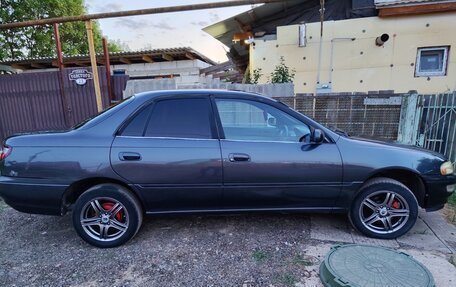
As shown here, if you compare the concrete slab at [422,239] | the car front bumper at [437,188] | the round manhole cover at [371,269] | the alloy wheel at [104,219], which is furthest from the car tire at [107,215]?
the car front bumper at [437,188]

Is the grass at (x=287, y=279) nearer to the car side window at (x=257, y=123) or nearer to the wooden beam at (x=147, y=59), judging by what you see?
the car side window at (x=257, y=123)

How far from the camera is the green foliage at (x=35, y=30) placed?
12.3 m

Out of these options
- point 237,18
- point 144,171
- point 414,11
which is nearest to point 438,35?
point 414,11

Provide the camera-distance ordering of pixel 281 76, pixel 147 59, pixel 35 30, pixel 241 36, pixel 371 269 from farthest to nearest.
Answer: pixel 35 30
pixel 147 59
pixel 241 36
pixel 281 76
pixel 371 269

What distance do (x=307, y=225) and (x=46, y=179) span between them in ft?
9.47

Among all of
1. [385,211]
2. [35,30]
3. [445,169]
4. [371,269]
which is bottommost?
[371,269]

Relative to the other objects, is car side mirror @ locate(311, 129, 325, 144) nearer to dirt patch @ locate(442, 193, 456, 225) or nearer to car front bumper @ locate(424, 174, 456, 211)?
car front bumper @ locate(424, 174, 456, 211)

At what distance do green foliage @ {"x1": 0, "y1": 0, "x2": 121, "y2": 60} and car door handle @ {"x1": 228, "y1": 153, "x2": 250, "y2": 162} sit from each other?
48.7 feet

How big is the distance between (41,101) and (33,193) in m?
4.87

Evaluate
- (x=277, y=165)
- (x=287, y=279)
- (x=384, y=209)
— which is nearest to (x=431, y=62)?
(x=384, y=209)

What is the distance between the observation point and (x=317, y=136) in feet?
8.87

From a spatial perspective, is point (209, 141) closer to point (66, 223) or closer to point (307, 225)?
point (307, 225)

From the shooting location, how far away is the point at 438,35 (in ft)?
22.0

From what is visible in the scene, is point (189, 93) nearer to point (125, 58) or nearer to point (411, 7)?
point (411, 7)
